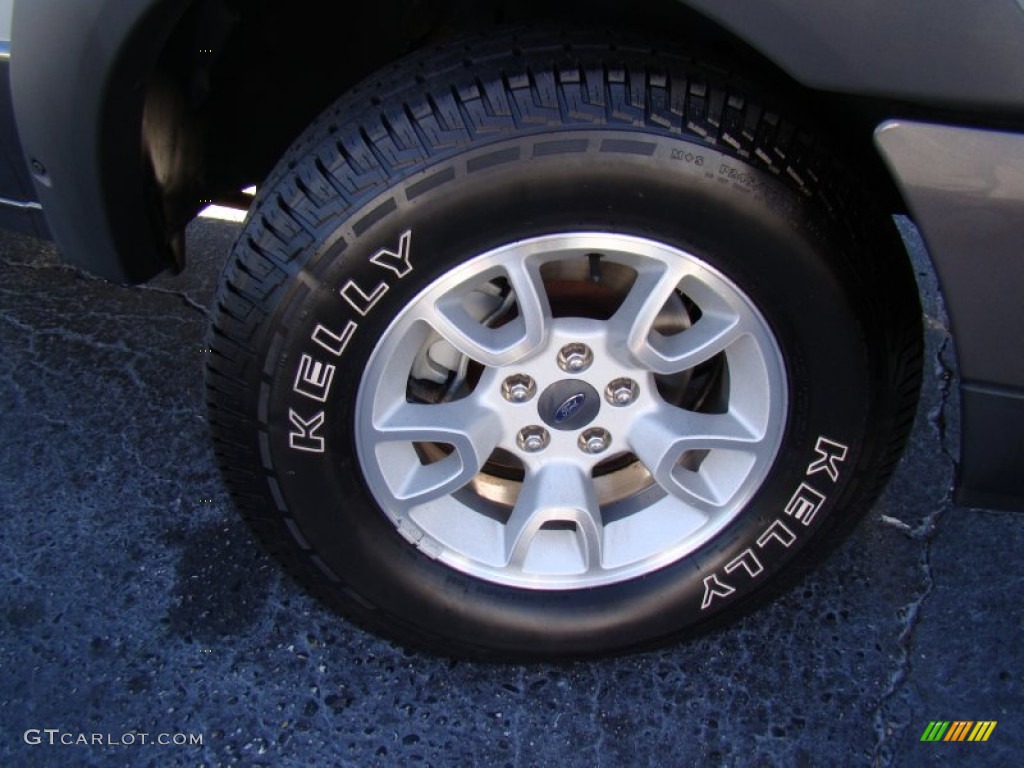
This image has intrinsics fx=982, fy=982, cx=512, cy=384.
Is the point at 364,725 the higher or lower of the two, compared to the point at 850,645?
lower

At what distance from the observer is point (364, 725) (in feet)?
6.11

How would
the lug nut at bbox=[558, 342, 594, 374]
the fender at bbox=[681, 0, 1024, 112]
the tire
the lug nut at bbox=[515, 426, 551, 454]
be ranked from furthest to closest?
the lug nut at bbox=[515, 426, 551, 454], the lug nut at bbox=[558, 342, 594, 374], the tire, the fender at bbox=[681, 0, 1024, 112]

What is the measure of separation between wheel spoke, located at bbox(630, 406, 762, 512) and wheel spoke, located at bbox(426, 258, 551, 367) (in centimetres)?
30

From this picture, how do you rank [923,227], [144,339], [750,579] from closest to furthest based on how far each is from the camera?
[923,227] → [750,579] → [144,339]

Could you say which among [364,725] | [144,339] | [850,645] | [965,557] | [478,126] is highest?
→ [478,126]

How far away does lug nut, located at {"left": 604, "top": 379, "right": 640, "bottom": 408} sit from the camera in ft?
5.64

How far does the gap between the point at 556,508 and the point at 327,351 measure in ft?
1.79

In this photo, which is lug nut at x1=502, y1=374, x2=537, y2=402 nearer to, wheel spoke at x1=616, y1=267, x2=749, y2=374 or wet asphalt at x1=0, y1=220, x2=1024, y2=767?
wheel spoke at x1=616, y1=267, x2=749, y2=374

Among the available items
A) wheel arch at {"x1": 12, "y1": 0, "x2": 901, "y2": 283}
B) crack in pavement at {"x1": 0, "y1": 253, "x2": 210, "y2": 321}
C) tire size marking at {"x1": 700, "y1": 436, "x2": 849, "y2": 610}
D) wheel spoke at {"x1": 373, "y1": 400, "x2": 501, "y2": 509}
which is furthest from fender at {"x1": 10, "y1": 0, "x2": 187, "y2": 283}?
tire size marking at {"x1": 700, "y1": 436, "x2": 849, "y2": 610}

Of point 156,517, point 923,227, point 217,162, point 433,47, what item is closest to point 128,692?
point 156,517

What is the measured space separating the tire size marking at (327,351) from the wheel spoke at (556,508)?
41cm

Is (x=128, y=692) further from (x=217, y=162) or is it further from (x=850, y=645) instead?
(x=850, y=645)

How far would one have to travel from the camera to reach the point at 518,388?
5.59 ft

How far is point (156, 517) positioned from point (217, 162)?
0.81 meters
